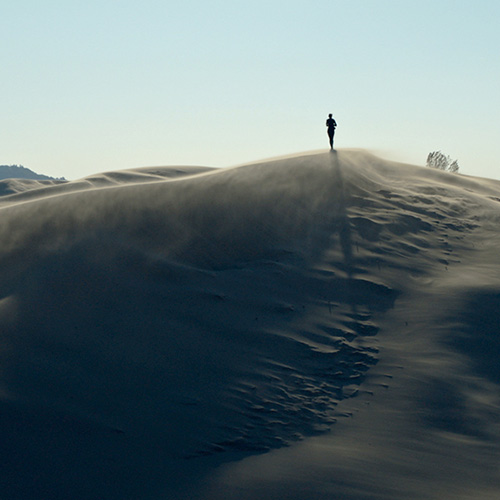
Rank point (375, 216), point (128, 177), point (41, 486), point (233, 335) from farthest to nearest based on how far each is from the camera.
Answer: point (128, 177) → point (375, 216) → point (233, 335) → point (41, 486)

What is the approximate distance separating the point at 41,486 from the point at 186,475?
1.24 meters

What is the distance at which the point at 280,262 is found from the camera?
10.8 metres

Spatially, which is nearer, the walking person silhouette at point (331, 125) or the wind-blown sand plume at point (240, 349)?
the wind-blown sand plume at point (240, 349)

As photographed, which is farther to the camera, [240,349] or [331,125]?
[331,125]

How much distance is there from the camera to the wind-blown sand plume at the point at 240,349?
6031 mm

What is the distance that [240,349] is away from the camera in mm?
8094

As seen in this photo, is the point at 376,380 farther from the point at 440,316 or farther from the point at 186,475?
the point at 186,475

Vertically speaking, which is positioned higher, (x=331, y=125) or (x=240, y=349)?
(x=331, y=125)

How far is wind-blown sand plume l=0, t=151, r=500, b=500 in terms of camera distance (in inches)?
237

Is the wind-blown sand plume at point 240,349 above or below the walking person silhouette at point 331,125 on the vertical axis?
below

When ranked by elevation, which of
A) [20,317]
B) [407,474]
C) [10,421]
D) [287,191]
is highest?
[287,191]

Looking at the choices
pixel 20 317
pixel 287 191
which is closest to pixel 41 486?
pixel 20 317

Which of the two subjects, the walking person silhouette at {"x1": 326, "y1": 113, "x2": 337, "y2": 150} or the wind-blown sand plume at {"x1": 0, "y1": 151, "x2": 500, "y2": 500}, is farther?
the walking person silhouette at {"x1": 326, "y1": 113, "x2": 337, "y2": 150}

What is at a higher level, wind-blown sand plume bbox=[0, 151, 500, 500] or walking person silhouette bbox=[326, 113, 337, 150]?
walking person silhouette bbox=[326, 113, 337, 150]
